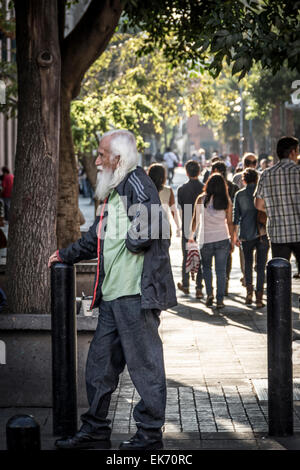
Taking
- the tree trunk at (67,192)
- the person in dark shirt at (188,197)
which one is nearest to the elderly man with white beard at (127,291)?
the tree trunk at (67,192)

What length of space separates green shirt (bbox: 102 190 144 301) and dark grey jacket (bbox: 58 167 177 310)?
0.03 meters

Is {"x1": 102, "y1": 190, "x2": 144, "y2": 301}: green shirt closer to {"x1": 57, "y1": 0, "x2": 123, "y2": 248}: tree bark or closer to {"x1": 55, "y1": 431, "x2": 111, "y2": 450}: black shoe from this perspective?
{"x1": 55, "y1": 431, "x2": 111, "y2": 450}: black shoe

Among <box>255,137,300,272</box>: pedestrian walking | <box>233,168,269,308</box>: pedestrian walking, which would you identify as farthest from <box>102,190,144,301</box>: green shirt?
<box>233,168,269,308</box>: pedestrian walking

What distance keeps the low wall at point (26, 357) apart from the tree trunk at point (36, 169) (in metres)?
0.48

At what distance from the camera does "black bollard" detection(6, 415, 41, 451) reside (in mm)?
3426

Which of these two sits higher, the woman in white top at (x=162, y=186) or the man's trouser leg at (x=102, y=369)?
the woman in white top at (x=162, y=186)

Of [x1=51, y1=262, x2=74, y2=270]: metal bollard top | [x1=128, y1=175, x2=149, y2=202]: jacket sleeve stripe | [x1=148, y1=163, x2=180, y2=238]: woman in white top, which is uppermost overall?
[x1=148, y1=163, x2=180, y2=238]: woman in white top

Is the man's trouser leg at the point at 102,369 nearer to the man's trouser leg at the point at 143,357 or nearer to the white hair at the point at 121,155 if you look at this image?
the man's trouser leg at the point at 143,357

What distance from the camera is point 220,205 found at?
11.0 metres

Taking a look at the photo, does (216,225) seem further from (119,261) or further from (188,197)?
(119,261)

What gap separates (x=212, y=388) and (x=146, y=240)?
7.31 ft

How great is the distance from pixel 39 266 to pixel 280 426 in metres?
2.30

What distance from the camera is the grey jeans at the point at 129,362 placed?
17.3ft
